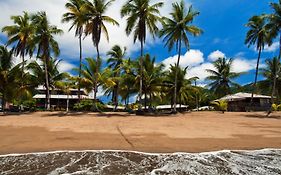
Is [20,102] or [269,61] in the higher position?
[269,61]

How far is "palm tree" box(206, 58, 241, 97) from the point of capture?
1818 inches

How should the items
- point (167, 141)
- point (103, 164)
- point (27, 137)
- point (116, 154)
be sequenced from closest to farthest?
point (103, 164) < point (116, 154) < point (167, 141) < point (27, 137)

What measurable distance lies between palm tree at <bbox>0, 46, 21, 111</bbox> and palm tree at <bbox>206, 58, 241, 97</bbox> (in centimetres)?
2790

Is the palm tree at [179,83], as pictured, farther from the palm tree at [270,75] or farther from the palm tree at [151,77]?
the palm tree at [270,75]

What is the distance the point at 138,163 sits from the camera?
9.08m

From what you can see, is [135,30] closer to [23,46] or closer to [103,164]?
[23,46]

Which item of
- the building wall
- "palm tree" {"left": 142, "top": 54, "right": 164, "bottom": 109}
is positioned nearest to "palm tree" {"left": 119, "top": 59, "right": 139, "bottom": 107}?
"palm tree" {"left": 142, "top": 54, "right": 164, "bottom": 109}

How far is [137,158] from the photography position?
9.55 metres

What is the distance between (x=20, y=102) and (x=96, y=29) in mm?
18713

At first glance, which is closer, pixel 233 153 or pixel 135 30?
pixel 233 153

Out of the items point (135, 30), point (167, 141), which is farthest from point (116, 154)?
point (135, 30)

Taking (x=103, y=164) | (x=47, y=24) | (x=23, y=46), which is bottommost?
(x=103, y=164)

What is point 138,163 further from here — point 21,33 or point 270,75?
point 270,75

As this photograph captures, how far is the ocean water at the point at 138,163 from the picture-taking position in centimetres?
841
